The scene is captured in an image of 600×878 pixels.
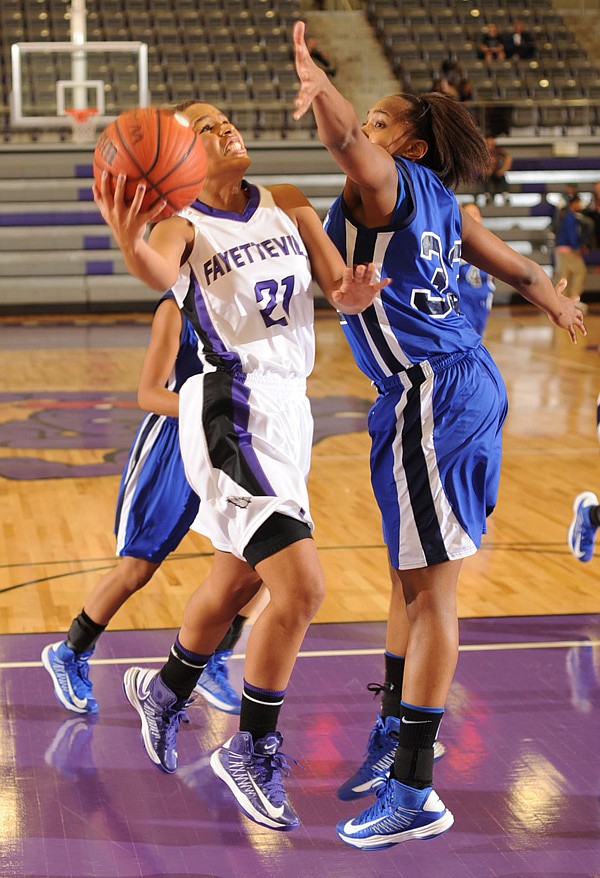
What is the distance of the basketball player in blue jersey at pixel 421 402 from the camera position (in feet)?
9.89

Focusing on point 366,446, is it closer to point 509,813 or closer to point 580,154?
point 509,813

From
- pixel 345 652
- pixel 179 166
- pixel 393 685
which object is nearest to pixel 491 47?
pixel 345 652

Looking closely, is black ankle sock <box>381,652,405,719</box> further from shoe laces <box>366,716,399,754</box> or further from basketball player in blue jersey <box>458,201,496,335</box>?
basketball player in blue jersey <box>458,201,496,335</box>

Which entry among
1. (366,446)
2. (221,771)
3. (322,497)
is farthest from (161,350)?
(366,446)

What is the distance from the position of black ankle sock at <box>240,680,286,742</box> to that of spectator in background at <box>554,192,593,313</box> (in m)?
14.4

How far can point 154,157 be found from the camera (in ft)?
9.20

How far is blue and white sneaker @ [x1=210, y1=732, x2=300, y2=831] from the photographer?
118 inches

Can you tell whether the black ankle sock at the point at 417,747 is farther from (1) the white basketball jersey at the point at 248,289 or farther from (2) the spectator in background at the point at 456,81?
(2) the spectator in background at the point at 456,81

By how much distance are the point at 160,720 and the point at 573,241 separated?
1452cm

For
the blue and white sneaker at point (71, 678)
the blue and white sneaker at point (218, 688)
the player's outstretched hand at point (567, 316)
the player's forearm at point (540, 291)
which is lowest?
the blue and white sneaker at point (218, 688)

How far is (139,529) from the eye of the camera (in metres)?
3.93

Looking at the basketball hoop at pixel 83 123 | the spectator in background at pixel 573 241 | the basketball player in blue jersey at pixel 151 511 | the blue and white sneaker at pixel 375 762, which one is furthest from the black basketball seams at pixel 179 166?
the spectator in background at pixel 573 241

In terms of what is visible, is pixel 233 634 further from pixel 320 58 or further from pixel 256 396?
pixel 320 58

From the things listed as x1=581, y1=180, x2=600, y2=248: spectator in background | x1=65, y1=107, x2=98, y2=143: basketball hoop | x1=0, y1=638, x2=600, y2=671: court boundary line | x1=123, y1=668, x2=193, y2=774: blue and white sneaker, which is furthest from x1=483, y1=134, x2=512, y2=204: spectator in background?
x1=123, y1=668, x2=193, y2=774: blue and white sneaker
